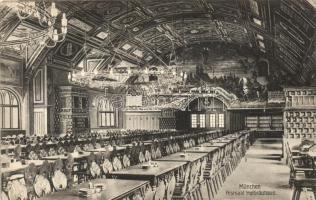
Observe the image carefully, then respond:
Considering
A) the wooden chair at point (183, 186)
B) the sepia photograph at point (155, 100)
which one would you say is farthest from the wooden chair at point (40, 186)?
the wooden chair at point (183, 186)

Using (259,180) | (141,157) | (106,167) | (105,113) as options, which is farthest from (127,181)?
(105,113)

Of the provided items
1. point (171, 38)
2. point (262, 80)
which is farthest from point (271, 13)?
point (262, 80)

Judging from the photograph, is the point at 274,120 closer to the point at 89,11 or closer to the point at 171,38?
the point at 171,38

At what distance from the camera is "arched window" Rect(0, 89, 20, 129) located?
13.9 metres

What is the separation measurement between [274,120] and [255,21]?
13.3 meters

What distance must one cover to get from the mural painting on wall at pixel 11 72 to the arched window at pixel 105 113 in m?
5.78

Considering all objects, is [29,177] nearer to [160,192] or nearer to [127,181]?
[127,181]

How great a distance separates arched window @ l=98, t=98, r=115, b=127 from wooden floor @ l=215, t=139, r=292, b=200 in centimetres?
875

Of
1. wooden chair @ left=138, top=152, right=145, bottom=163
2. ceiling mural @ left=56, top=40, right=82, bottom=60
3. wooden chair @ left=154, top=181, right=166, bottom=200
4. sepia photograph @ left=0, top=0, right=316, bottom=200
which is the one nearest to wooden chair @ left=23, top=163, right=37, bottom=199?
sepia photograph @ left=0, top=0, right=316, bottom=200

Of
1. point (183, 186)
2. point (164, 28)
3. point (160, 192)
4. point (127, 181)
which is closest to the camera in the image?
point (160, 192)

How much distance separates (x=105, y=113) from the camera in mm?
20500

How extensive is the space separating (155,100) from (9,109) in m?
10.3

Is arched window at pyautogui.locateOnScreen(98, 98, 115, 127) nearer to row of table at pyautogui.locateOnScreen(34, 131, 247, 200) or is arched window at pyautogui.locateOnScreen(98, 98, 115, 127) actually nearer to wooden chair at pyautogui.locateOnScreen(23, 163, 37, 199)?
row of table at pyautogui.locateOnScreen(34, 131, 247, 200)

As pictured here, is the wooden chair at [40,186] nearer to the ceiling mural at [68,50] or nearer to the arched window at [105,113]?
the ceiling mural at [68,50]
